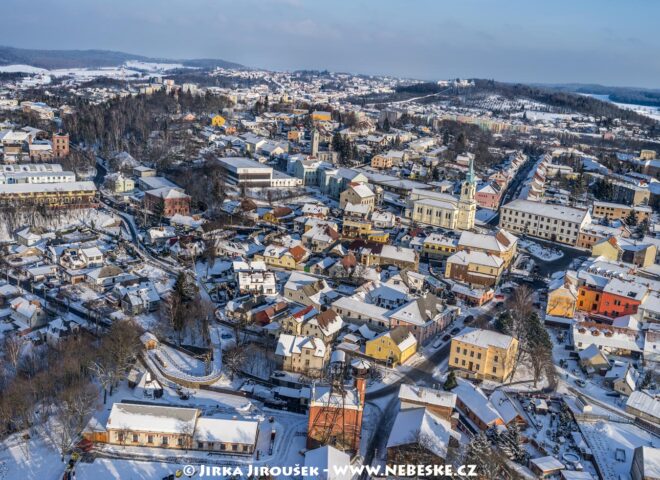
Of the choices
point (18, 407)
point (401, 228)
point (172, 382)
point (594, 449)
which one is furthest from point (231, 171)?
point (594, 449)

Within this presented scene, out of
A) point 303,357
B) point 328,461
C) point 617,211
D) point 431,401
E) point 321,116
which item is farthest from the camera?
point 321,116

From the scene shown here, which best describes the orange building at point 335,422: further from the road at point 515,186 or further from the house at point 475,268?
the road at point 515,186

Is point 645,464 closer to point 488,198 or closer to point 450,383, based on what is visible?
point 450,383

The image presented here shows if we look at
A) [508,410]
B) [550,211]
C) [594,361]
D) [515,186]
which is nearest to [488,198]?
[550,211]

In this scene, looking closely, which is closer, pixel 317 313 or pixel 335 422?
pixel 335 422

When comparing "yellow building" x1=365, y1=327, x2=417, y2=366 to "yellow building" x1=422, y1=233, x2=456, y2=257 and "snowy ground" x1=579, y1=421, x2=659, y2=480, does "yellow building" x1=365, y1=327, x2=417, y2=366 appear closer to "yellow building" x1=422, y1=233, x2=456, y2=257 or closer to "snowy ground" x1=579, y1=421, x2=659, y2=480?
"snowy ground" x1=579, y1=421, x2=659, y2=480

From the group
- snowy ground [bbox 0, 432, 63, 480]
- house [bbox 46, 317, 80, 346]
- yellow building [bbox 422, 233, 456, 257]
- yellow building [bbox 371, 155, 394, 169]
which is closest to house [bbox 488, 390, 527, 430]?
snowy ground [bbox 0, 432, 63, 480]

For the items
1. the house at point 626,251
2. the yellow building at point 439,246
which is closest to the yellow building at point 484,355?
the yellow building at point 439,246
